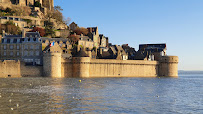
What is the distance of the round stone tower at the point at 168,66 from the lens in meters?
90.4

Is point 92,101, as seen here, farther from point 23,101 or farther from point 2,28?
point 2,28

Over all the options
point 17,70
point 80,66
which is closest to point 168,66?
point 80,66

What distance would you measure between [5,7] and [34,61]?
37651 millimetres

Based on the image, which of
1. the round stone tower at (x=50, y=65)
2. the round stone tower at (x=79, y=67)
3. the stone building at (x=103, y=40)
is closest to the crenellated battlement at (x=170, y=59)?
the stone building at (x=103, y=40)

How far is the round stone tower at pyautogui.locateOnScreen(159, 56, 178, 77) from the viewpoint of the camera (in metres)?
90.4

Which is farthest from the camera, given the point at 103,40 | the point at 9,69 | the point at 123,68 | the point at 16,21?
the point at 103,40

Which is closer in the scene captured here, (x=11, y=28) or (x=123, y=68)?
(x=123, y=68)

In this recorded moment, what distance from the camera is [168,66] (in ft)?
297

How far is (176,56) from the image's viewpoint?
91438mm

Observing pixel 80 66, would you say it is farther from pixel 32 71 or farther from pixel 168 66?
pixel 168 66

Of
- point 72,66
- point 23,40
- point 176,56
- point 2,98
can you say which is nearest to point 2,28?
point 23,40

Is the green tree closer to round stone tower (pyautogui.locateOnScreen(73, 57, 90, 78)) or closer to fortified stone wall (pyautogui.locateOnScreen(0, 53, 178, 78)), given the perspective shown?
fortified stone wall (pyautogui.locateOnScreen(0, 53, 178, 78))

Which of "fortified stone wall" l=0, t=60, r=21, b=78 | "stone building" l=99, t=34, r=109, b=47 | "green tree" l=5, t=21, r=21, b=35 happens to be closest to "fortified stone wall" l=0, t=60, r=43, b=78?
"fortified stone wall" l=0, t=60, r=21, b=78

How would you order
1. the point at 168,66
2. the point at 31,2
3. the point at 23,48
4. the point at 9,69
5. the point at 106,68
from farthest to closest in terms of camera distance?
the point at 31,2 < the point at 168,66 < the point at 106,68 < the point at 23,48 < the point at 9,69
